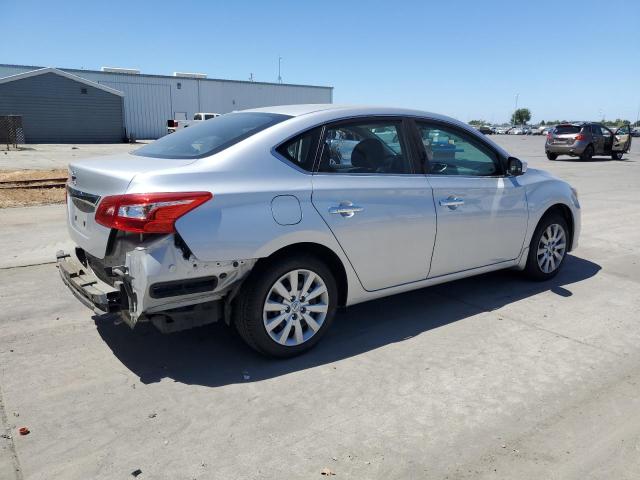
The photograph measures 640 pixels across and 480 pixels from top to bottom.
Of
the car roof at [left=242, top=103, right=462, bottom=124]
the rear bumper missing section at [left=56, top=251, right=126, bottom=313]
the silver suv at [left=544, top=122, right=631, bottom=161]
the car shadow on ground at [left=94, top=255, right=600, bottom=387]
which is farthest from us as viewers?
the silver suv at [left=544, top=122, right=631, bottom=161]

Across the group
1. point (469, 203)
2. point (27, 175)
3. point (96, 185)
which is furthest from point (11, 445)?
point (27, 175)

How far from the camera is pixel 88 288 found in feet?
11.7

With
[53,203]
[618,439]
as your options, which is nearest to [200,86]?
[53,203]

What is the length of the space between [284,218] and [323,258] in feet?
1.74

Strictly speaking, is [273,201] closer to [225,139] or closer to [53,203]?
[225,139]

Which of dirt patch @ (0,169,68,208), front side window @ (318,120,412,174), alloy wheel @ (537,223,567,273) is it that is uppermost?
front side window @ (318,120,412,174)

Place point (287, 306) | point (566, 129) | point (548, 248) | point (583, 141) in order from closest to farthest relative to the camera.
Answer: point (287, 306), point (548, 248), point (583, 141), point (566, 129)

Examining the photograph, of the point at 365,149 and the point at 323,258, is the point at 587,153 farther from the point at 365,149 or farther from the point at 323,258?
the point at 323,258

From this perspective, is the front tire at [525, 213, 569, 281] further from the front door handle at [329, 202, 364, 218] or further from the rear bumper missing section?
the rear bumper missing section

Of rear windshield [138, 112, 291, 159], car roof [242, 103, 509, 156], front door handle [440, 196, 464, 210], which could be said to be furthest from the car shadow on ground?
car roof [242, 103, 509, 156]

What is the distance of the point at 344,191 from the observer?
3877 millimetres

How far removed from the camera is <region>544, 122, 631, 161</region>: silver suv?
2328cm

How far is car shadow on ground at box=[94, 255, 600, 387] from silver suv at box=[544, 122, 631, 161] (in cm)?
1995

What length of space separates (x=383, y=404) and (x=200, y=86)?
41752 millimetres
